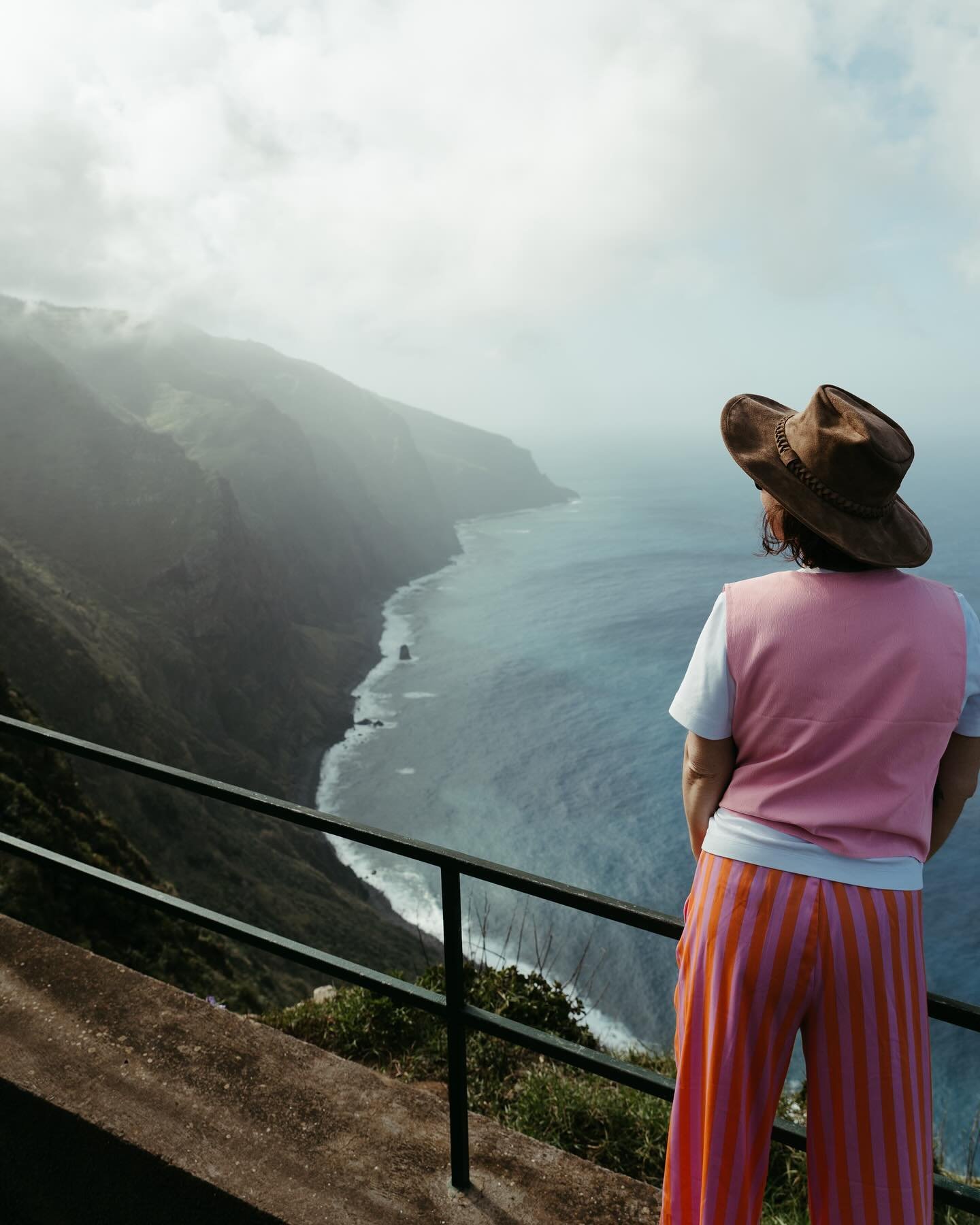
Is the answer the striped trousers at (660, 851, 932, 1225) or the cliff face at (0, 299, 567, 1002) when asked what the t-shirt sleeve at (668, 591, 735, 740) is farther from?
the cliff face at (0, 299, 567, 1002)

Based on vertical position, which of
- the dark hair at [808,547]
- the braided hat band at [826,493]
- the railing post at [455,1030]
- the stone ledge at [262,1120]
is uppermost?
the braided hat band at [826,493]

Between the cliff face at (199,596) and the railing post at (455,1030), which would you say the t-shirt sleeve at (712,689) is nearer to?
the railing post at (455,1030)

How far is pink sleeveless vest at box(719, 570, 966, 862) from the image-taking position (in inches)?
68.0

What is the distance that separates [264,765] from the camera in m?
61.8

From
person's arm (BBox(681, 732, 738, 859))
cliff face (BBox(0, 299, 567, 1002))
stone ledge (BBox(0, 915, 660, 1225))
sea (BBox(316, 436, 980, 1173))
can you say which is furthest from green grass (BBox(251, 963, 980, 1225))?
cliff face (BBox(0, 299, 567, 1002))

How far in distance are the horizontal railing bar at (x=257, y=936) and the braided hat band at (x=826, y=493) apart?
4.88 feet

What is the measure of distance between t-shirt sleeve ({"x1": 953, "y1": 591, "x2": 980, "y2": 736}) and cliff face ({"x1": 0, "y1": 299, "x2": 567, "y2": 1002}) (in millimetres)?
21008

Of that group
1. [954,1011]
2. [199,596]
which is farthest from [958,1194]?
[199,596]

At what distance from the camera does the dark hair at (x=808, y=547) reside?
185 cm

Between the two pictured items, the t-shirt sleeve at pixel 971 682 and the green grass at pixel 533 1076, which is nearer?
the t-shirt sleeve at pixel 971 682

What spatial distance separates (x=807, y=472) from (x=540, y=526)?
168m

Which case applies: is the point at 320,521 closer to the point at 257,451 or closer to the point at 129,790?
the point at 257,451

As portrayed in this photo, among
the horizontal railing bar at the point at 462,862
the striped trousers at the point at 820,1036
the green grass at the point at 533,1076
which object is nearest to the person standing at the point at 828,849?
the striped trousers at the point at 820,1036

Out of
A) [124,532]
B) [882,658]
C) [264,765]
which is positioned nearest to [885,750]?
[882,658]
